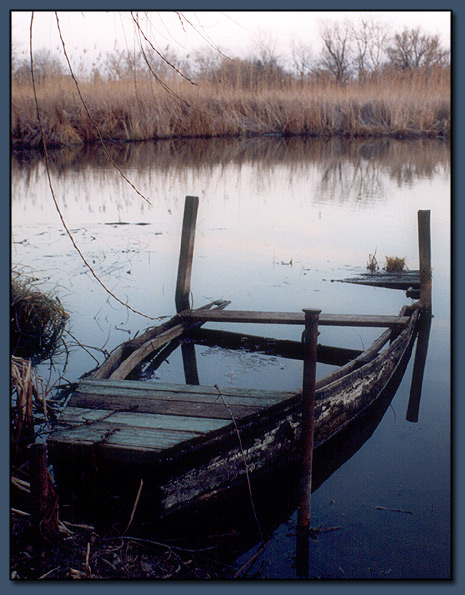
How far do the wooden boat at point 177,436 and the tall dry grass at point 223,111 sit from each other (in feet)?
35.0

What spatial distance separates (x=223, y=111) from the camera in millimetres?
18562

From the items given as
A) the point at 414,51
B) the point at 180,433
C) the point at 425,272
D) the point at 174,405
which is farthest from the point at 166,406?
the point at 414,51

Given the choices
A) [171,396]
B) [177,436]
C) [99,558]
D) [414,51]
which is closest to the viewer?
[99,558]

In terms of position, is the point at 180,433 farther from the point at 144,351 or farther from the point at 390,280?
the point at 390,280

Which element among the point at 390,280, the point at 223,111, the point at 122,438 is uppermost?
the point at 223,111

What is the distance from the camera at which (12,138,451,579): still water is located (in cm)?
365

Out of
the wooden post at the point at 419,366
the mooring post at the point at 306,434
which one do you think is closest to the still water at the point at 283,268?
the wooden post at the point at 419,366

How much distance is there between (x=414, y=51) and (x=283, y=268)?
3219 mm

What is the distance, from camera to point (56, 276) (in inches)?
311

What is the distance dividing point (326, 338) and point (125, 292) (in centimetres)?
255

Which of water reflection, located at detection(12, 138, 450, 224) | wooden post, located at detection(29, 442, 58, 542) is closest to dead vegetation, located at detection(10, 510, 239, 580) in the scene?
wooden post, located at detection(29, 442, 58, 542)

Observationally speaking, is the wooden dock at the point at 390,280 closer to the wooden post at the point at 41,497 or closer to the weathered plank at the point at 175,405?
the weathered plank at the point at 175,405

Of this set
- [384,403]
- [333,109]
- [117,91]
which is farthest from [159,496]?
[333,109]

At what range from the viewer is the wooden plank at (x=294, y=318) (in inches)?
227
